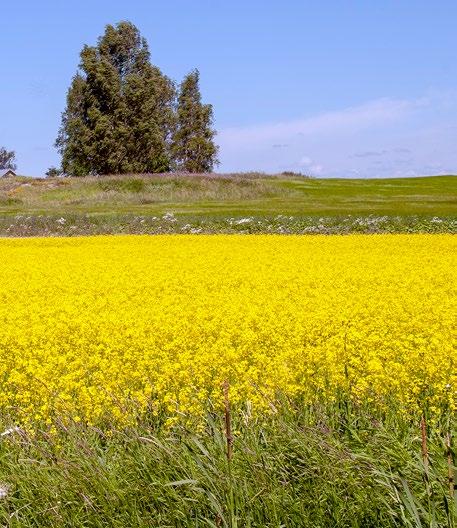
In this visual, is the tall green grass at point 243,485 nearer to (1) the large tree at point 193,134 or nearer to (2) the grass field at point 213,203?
A: (2) the grass field at point 213,203

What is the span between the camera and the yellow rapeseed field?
23.6 ft

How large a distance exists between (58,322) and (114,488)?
560 centimetres

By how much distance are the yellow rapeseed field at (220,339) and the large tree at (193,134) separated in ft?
220

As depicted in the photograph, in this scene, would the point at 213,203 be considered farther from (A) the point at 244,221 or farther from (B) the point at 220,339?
(B) the point at 220,339

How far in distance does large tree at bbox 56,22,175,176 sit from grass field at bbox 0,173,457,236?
10.2 meters

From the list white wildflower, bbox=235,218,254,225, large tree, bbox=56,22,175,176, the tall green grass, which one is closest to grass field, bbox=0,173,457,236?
white wildflower, bbox=235,218,254,225

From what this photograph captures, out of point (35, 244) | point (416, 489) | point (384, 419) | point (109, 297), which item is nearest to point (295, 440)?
point (416, 489)

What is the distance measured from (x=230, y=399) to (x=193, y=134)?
79.1 m

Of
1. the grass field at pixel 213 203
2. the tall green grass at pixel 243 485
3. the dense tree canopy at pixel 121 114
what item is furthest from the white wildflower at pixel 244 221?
the dense tree canopy at pixel 121 114

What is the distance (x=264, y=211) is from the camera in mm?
39469

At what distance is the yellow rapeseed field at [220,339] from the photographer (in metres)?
7.18

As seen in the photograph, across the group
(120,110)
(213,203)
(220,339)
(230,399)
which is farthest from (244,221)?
(120,110)

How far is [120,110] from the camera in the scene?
75.4m

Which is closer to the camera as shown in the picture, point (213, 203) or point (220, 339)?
point (220, 339)
